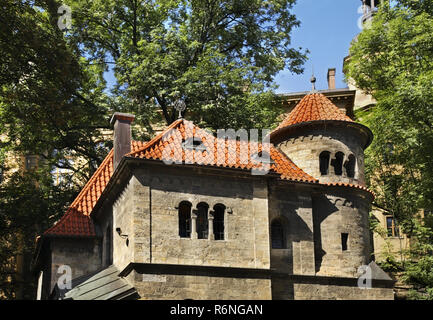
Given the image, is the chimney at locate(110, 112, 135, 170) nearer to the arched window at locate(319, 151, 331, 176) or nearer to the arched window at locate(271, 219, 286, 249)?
the arched window at locate(271, 219, 286, 249)

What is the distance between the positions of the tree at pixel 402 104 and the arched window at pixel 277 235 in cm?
617

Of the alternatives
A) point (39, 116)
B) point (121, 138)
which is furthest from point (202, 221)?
point (39, 116)

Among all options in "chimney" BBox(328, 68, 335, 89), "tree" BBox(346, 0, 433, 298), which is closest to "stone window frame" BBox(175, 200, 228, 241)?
"tree" BBox(346, 0, 433, 298)

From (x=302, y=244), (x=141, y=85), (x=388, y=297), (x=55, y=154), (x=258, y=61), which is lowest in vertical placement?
(x=388, y=297)

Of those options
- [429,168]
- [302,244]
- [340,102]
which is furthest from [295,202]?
[340,102]

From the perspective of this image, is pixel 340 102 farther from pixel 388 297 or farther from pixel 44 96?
pixel 44 96

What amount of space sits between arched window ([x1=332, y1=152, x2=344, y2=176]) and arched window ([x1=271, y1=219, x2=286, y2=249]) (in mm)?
3618

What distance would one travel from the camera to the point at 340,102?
48969 mm

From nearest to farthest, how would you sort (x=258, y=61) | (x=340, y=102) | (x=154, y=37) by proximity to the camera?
(x=154, y=37) → (x=258, y=61) → (x=340, y=102)

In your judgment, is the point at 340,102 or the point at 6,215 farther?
the point at 340,102

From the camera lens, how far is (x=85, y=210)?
24297mm

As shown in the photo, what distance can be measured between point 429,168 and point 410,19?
8.32 metres

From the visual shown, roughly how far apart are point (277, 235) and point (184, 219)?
12.5ft

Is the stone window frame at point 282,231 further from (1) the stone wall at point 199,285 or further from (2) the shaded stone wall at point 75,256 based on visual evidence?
(2) the shaded stone wall at point 75,256
